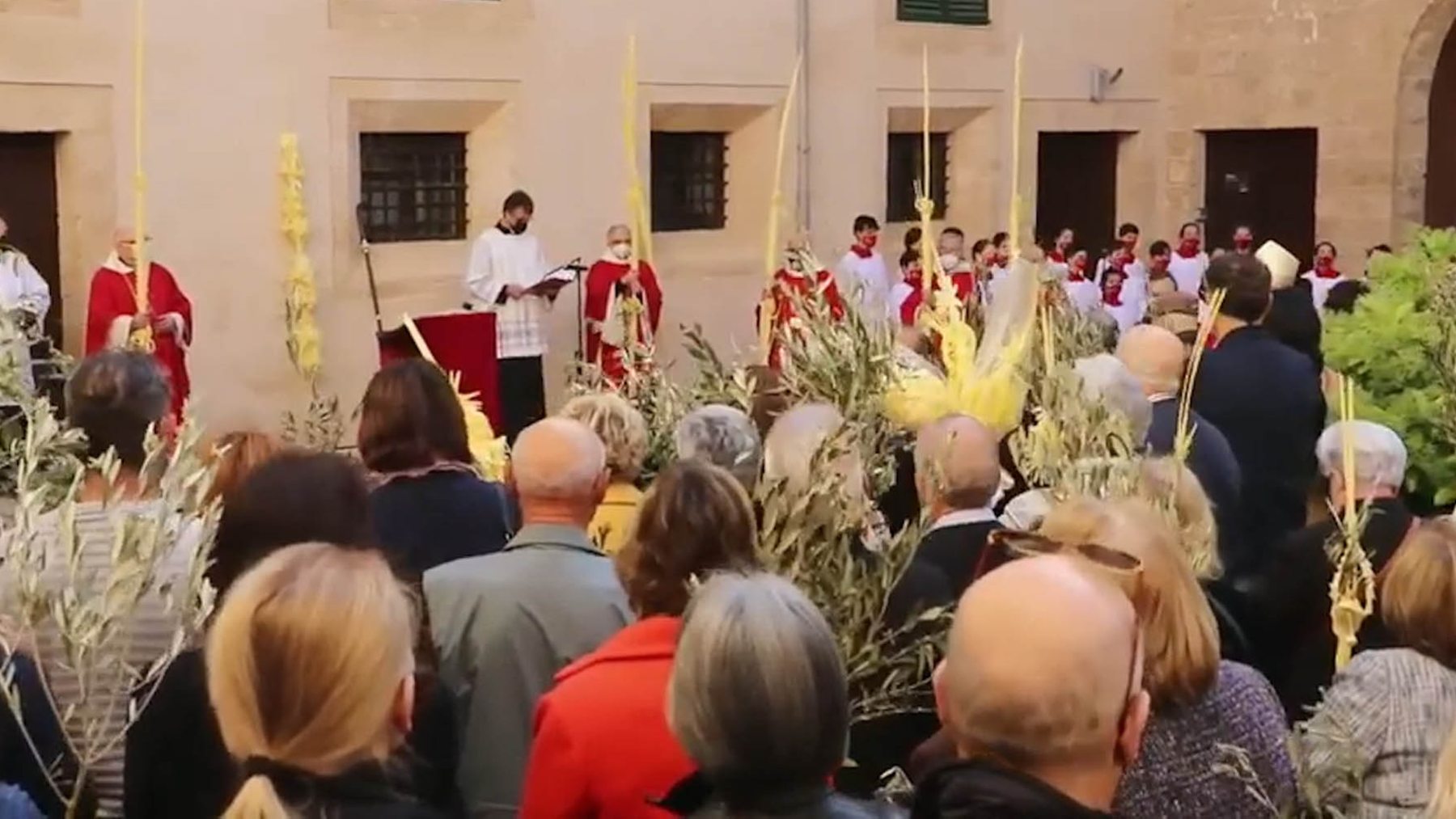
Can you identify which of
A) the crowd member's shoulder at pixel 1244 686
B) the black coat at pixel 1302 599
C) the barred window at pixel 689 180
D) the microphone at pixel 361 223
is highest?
the barred window at pixel 689 180

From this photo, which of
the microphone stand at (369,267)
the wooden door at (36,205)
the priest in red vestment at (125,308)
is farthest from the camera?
the microphone stand at (369,267)

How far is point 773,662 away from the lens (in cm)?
215

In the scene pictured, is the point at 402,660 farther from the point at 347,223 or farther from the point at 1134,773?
the point at 347,223

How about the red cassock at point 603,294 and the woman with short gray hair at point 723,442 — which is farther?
the red cassock at point 603,294

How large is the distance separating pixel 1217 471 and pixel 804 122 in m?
9.40

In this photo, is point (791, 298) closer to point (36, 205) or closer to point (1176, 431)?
point (1176, 431)

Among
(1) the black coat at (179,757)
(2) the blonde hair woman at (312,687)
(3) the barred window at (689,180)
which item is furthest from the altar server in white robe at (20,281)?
(2) the blonde hair woman at (312,687)

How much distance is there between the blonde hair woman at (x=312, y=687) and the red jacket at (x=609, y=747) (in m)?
0.61

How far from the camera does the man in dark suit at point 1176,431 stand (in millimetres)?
4754

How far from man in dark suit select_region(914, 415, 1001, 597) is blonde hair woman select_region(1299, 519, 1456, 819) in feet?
2.64

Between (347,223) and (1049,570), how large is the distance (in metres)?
9.85

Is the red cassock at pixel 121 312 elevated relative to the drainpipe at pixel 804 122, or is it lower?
lower

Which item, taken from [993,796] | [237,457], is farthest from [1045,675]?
[237,457]

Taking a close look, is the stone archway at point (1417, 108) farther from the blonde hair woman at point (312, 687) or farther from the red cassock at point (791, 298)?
the blonde hair woman at point (312, 687)
